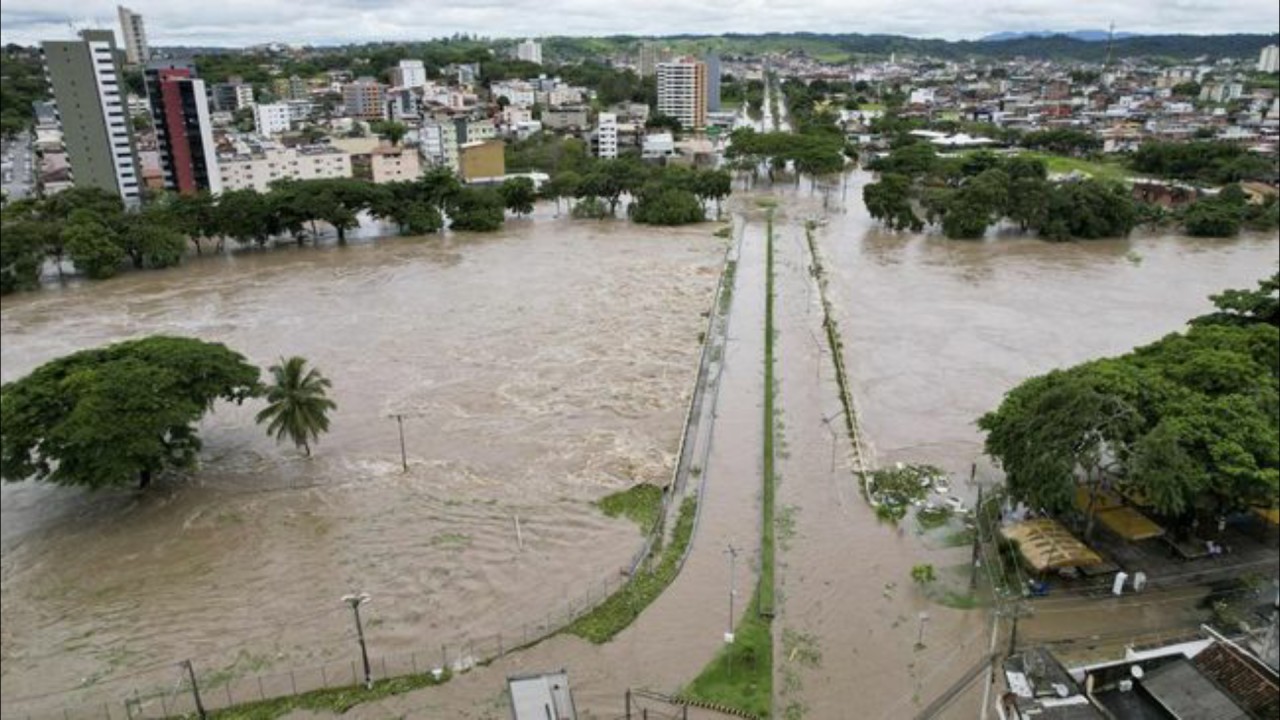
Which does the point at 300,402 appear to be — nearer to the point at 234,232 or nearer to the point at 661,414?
the point at 661,414

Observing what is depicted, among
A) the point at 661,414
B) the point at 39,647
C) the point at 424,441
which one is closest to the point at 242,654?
the point at 39,647

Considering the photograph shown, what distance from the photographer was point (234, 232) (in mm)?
31938

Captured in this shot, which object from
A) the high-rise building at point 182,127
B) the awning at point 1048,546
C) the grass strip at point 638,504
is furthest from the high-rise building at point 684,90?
the awning at point 1048,546

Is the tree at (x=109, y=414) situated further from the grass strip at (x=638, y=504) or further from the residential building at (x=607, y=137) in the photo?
the residential building at (x=607, y=137)

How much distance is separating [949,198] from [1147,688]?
98.4 ft

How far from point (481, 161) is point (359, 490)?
115 feet

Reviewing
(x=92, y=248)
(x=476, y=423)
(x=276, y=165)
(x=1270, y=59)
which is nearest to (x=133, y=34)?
(x=276, y=165)

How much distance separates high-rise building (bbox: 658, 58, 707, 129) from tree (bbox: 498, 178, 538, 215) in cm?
3581

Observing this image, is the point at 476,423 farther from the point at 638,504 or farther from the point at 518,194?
the point at 518,194

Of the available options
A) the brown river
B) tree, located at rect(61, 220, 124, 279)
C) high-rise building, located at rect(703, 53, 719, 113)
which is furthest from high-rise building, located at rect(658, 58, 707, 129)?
tree, located at rect(61, 220, 124, 279)

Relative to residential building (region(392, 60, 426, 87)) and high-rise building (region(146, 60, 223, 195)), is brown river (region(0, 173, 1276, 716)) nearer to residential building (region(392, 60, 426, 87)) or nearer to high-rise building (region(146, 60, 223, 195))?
high-rise building (region(146, 60, 223, 195))

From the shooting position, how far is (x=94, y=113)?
3644 centimetres

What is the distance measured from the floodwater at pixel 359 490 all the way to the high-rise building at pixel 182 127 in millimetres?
13601

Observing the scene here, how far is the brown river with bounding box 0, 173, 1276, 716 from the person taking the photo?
1113cm
